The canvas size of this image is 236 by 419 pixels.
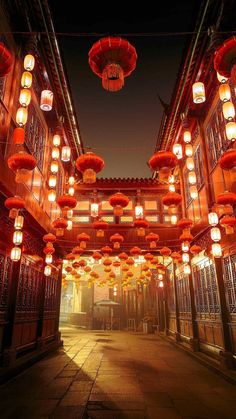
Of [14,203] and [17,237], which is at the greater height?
[14,203]

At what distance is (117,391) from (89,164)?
565 cm

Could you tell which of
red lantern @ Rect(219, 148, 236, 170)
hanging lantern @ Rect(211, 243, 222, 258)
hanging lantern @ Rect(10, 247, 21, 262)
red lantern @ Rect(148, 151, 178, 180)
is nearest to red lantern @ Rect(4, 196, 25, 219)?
hanging lantern @ Rect(10, 247, 21, 262)

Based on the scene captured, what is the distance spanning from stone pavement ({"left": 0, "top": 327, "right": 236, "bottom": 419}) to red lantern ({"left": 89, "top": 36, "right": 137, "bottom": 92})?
6024mm

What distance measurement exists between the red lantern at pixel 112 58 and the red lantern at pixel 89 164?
2.62 metres

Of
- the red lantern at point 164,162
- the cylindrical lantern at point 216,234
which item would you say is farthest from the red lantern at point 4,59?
the cylindrical lantern at point 216,234

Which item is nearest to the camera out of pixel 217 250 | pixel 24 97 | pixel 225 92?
pixel 225 92

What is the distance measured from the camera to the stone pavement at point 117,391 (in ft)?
17.3

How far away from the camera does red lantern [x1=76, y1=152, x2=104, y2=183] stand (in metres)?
7.29

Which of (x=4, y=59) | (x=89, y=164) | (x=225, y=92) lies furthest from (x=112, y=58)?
(x=225, y=92)

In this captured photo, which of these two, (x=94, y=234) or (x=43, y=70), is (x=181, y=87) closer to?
(x=43, y=70)

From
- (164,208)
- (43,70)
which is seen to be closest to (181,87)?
(43,70)

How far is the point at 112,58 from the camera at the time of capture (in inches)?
189

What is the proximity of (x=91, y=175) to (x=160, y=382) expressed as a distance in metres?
5.98

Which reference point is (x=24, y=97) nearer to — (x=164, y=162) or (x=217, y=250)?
(x=164, y=162)
